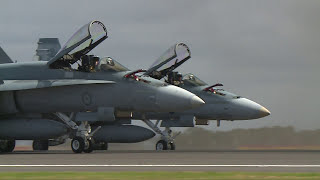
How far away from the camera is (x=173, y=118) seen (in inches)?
1115

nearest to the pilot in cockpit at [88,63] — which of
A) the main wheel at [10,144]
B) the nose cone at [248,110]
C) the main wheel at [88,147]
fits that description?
the main wheel at [88,147]

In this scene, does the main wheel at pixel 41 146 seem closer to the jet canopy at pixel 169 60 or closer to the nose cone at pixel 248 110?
the jet canopy at pixel 169 60

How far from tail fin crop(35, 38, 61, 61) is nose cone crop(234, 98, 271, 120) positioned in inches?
426

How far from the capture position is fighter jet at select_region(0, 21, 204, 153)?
73.7ft

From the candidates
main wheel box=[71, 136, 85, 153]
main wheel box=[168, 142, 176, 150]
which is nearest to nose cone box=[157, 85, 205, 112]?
main wheel box=[71, 136, 85, 153]

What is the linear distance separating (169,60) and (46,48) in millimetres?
9138

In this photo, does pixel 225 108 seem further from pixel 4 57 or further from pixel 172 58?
pixel 4 57

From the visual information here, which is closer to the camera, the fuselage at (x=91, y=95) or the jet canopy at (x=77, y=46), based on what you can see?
the fuselage at (x=91, y=95)

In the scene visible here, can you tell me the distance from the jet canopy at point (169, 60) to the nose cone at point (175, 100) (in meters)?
5.42

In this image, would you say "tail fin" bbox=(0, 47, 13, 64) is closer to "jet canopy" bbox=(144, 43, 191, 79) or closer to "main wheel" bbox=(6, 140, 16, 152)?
"main wheel" bbox=(6, 140, 16, 152)

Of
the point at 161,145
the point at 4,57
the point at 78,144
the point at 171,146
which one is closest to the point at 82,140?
the point at 78,144

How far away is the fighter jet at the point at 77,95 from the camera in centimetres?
2247
